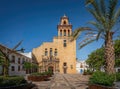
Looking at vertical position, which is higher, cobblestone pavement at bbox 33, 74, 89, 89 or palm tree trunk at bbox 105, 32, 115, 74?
palm tree trunk at bbox 105, 32, 115, 74

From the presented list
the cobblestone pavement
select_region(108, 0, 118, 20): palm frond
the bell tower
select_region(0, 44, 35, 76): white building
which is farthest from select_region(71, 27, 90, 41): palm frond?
the bell tower

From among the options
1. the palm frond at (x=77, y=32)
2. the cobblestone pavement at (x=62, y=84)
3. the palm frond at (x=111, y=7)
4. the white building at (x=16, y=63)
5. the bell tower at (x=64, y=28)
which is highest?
the bell tower at (x=64, y=28)

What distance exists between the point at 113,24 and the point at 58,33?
52381 millimetres

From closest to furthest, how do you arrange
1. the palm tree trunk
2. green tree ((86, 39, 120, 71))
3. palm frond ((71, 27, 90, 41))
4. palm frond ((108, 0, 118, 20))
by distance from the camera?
the palm tree trunk
palm frond ((108, 0, 118, 20))
palm frond ((71, 27, 90, 41))
green tree ((86, 39, 120, 71))

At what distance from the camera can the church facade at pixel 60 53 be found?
6531cm

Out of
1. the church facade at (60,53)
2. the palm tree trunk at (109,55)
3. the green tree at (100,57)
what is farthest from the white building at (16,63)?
the palm tree trunk at (109,55)

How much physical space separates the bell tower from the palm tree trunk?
51.0m

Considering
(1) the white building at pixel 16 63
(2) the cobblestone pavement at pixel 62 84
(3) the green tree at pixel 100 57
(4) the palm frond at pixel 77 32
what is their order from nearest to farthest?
(4) the palm frond at pixel 77 32 → (2) the cobblestone pavement at pixel 62 84 → (3) the green tree at pixel 100 57 → (1) the white building at pixel 16 63

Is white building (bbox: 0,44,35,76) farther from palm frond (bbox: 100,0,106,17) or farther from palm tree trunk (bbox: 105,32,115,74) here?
palm tree trunk (bbox: 105,32,115,74)

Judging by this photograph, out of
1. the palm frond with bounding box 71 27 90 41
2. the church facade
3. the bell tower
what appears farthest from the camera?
the bell tower

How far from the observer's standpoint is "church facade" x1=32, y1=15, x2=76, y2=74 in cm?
6531

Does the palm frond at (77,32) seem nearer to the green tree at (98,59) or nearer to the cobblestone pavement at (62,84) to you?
the cobblestone pavement at (62,84)

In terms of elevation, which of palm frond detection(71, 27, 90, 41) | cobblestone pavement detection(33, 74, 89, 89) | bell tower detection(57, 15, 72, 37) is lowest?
cobblestone pavement detection(33, 74, 89, 89)

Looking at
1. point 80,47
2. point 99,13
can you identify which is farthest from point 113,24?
point 80,47
